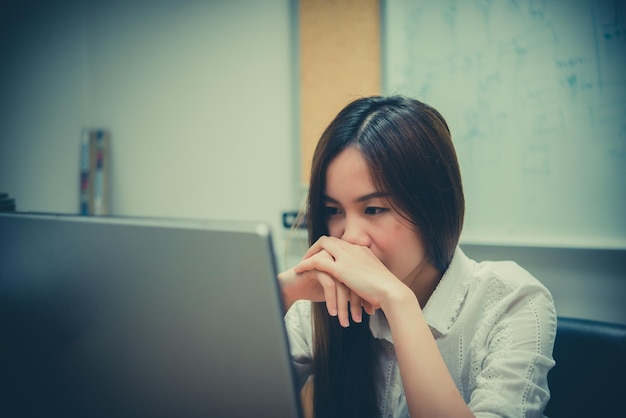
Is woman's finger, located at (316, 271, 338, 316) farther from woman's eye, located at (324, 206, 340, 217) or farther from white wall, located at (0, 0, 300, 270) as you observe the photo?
white wall, located at (0, 0, 300, 270)

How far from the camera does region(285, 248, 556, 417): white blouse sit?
698mm

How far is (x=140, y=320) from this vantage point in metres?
0.37

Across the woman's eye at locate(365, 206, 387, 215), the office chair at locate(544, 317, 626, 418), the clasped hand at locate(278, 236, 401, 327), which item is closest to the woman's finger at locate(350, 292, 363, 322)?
the clasped hand at locate(278, 236, 401, 327)

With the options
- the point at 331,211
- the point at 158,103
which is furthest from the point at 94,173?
the point at 331,211

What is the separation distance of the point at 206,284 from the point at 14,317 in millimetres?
262

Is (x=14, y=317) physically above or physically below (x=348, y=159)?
below

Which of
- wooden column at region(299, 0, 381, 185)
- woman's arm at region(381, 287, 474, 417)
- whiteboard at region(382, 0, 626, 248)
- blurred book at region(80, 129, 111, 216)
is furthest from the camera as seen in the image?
blurred book at region(80, 129, 111, 216)

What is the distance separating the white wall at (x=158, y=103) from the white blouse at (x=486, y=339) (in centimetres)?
113

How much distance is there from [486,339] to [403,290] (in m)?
0.26

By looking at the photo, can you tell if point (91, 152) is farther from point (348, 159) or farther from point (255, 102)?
point (348, 159)

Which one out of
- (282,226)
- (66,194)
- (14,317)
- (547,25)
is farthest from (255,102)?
(14,317)

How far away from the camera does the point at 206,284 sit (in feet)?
1.09

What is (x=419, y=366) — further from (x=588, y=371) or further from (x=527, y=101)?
(x=527, y=101)

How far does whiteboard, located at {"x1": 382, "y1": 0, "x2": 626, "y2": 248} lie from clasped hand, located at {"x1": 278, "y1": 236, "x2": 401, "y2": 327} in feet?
3.52
